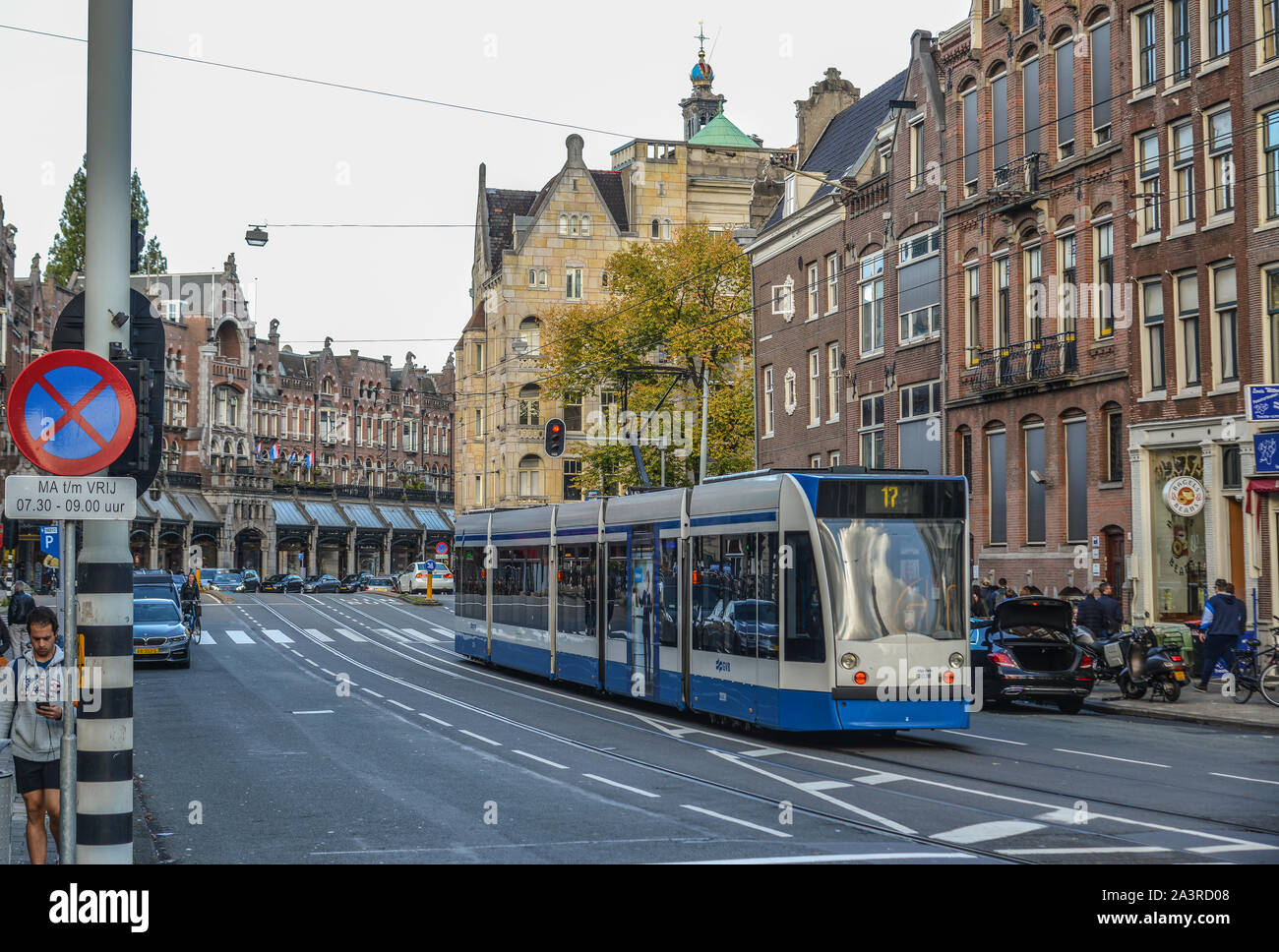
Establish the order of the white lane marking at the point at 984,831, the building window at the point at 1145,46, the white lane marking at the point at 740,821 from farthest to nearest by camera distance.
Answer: the building window at the point at 1145,46 < the white lane marking at the point at 740,821 < the white lane marking at the point at 984,831

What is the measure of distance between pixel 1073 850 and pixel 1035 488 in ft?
86.1

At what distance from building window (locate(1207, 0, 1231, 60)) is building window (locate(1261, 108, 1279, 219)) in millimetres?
1857

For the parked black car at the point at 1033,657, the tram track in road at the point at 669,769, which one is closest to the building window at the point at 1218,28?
the parked black car at the point at 1033,657

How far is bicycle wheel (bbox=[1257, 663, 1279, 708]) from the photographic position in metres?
23.5

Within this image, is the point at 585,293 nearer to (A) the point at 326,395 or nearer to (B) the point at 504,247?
(B) the point at 504,247

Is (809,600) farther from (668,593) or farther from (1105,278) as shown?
(1105,278)

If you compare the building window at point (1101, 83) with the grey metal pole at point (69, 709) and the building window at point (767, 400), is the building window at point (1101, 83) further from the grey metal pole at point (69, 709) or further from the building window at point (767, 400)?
the grey metal pole at point (69, 709)

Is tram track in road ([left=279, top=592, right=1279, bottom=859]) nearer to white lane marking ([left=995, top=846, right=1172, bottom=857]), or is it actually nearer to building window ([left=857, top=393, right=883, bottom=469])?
white lane marking ([left=995, top=846, right=1172, bottom=857])

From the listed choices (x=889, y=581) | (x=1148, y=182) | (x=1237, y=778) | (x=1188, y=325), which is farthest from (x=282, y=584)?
(x=1237, y=778)

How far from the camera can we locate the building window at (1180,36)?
31312 mm

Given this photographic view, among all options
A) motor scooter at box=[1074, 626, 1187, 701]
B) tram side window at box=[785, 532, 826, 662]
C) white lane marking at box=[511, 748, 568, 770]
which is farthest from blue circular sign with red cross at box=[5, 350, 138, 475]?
motor scooter at box=[1074, 626, 1187, 701]

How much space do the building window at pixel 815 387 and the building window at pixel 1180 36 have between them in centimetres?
1749

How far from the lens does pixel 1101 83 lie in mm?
34312
